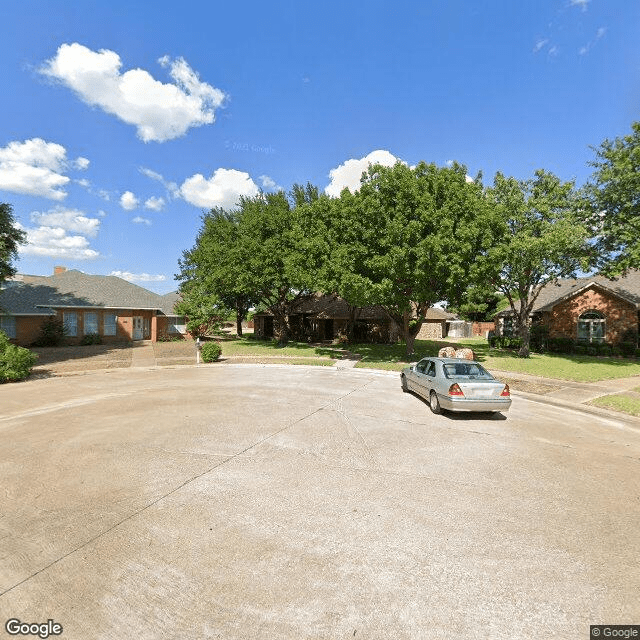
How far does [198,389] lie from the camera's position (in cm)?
1384

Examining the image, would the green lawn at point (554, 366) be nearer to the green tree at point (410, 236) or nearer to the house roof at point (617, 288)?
the green tree at point (410, 236)

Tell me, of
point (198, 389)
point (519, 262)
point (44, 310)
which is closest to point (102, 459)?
point (198, 389)

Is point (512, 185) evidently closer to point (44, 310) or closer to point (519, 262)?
point (519, 262)

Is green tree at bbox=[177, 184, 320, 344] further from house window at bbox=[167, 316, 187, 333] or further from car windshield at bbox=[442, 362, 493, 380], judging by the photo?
car windshield at bbox=[442, 362, 493, 380]

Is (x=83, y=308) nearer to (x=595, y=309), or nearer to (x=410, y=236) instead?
(x=410, y=236)

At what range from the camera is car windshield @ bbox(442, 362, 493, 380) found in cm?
1025

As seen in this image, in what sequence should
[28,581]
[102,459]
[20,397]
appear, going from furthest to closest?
[20,397]
[102,459]
[28,581]

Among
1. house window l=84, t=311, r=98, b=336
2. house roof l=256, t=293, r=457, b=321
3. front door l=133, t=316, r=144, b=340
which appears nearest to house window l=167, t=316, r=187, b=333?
front door l=133, t=316, r=144, b=340

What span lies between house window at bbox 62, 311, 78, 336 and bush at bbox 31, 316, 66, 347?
0.70m

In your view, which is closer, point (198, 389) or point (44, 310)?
point (198, 389)

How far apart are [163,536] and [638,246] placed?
2699 centimetres

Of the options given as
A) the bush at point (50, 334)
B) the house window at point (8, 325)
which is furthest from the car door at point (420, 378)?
the house window at point (8, 325)

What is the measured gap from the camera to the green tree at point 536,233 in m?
21.9

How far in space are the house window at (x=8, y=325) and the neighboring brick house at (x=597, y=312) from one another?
42.2m
